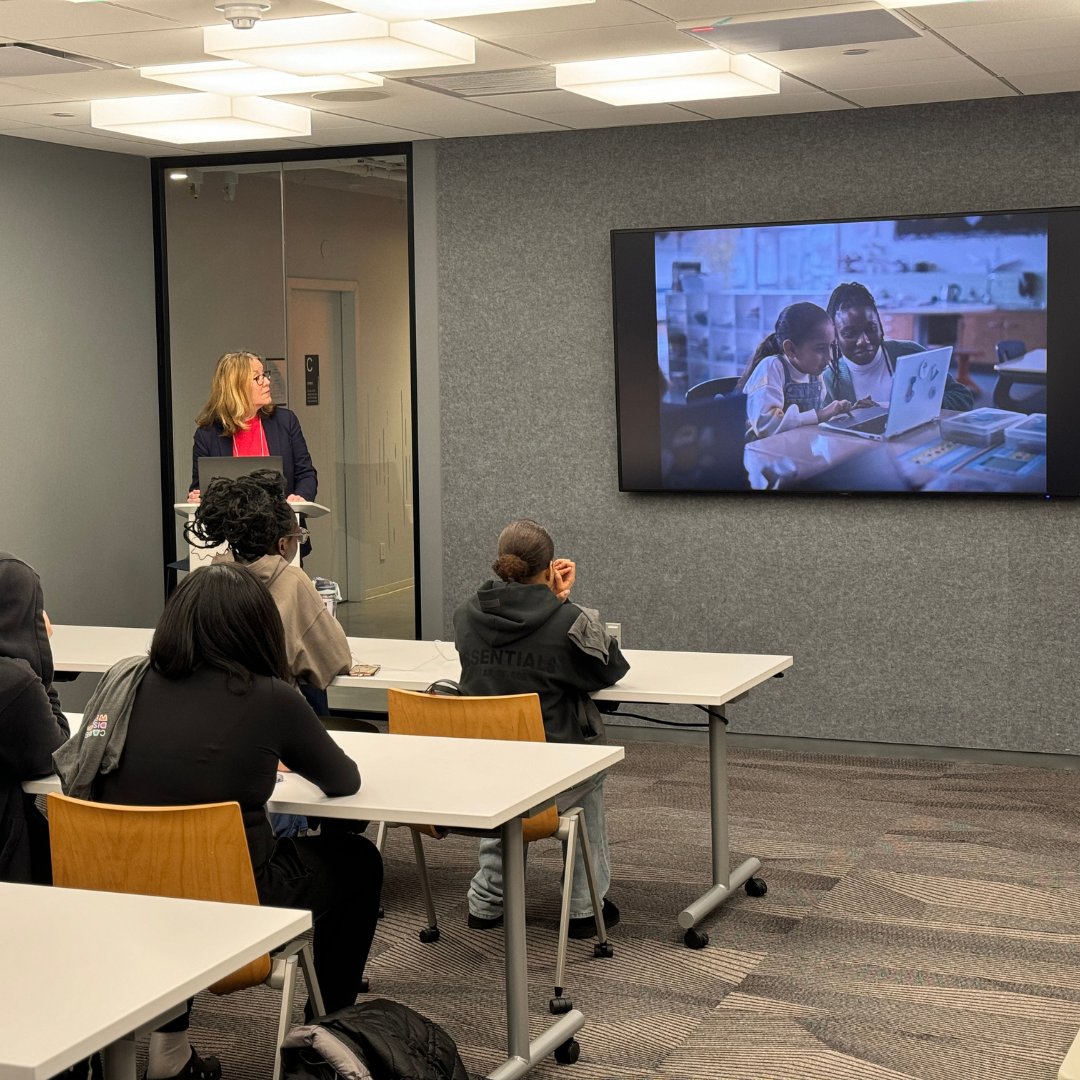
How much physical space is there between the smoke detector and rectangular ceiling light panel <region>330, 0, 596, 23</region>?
214 millimetres

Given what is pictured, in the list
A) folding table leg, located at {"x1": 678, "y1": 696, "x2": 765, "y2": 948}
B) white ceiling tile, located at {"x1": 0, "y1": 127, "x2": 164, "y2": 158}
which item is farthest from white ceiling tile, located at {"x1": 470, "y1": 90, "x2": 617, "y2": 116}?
folding table leg, located at {"x1": 678, "y1": 696, "x2": 765, "y2": 948}

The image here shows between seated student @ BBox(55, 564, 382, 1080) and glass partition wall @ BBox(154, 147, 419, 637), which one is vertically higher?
glass partition wall @ BBox(154, 147, 419, 637)

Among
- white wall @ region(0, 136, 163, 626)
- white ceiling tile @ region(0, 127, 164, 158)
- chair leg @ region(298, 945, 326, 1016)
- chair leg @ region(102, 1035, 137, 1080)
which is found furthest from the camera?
white wall @ region(0, 136, 163, 626)

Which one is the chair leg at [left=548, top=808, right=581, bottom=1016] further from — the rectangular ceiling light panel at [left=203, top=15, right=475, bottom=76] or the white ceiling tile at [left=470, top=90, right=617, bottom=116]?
the white ceiling tile at [left=470, top=90, right=617, bottom=116]

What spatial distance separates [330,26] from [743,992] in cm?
273

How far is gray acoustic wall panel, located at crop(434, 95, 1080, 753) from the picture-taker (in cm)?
579

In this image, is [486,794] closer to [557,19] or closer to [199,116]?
[557,19]

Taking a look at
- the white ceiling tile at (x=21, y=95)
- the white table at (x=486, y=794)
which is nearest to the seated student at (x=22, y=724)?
the white table at (x=486, y=794)

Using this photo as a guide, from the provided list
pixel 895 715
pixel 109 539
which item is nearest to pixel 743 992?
pixel 895 715

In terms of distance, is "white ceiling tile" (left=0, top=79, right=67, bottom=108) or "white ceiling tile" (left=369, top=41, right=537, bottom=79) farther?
"white ceiling tile" (left=0, top=79, right=67, bottom=108)

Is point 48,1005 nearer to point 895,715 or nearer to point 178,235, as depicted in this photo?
point 895,715

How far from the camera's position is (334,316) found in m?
6.92

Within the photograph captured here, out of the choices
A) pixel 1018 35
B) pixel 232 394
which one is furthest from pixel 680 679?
pixel 232 394

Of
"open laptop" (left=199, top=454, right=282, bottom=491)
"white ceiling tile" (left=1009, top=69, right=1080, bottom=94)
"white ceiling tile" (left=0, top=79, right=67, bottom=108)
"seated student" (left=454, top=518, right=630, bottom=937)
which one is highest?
"white ceiling tile" (left=0, top=79, right=67, bottom=108)
